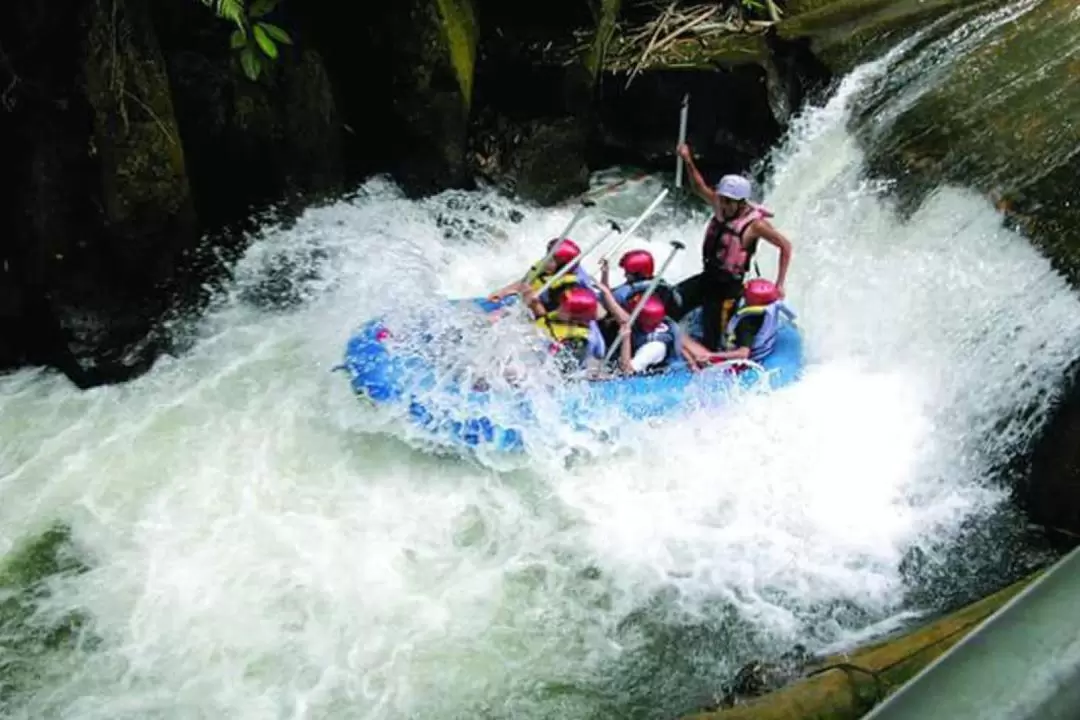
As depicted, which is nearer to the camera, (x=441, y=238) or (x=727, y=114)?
(x=441, y=238)

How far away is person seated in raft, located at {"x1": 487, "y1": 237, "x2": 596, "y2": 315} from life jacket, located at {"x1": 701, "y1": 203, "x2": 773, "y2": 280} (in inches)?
27.9

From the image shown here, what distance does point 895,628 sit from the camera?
160 inches

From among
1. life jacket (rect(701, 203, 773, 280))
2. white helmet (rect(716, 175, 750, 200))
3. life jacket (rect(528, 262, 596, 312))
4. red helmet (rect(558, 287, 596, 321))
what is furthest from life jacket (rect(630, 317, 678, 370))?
white helmet (rect(716, 175, 750, 200))

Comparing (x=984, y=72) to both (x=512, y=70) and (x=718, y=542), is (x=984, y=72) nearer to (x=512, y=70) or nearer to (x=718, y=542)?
(x=512, y=70)

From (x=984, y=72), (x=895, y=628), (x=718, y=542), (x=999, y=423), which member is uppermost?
(x=984, y=72)

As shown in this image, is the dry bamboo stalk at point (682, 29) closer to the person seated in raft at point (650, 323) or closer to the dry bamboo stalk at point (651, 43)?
the dry bamboo stalk at point (651, 43)

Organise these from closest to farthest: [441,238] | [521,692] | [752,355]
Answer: [521,692], [752,355], [441,238]

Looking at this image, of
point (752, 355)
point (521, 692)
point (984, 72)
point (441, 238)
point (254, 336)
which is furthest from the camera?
point (441, 238)

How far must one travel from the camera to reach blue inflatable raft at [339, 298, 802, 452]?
16.2ft

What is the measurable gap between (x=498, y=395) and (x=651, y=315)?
912mm

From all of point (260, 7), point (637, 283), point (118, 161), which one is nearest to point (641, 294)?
point (637, 283)

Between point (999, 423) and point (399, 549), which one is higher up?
point (999, 423)

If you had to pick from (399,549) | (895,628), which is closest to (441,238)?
(399,549)

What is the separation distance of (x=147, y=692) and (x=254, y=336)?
234cm
